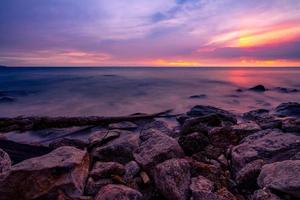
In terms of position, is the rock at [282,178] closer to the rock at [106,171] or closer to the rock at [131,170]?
the rock at [131,170]

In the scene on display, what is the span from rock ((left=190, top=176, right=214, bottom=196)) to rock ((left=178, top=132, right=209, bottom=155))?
1621mm

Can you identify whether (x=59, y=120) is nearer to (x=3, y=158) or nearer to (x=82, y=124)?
(x=82, y=124)

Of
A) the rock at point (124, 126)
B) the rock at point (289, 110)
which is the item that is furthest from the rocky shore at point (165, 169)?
the rock at point (289, 110)

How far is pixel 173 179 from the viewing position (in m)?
4.40

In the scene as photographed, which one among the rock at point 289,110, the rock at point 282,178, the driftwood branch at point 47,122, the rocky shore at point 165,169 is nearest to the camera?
the rock at point 282,178

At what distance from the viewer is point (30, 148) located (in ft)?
25.5

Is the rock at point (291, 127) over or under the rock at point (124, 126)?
over

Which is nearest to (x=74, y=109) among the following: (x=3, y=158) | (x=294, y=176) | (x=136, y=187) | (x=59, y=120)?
(x=59, y=120)

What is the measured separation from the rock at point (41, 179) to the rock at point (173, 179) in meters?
1.24

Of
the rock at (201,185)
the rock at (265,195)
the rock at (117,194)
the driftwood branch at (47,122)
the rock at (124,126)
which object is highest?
the rock at (265,195)

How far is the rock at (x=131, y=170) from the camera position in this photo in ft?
16.3

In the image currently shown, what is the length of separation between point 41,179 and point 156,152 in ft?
6.83

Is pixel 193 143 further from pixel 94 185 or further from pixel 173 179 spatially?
pixel 94 185

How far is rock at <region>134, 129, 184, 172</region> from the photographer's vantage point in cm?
516
